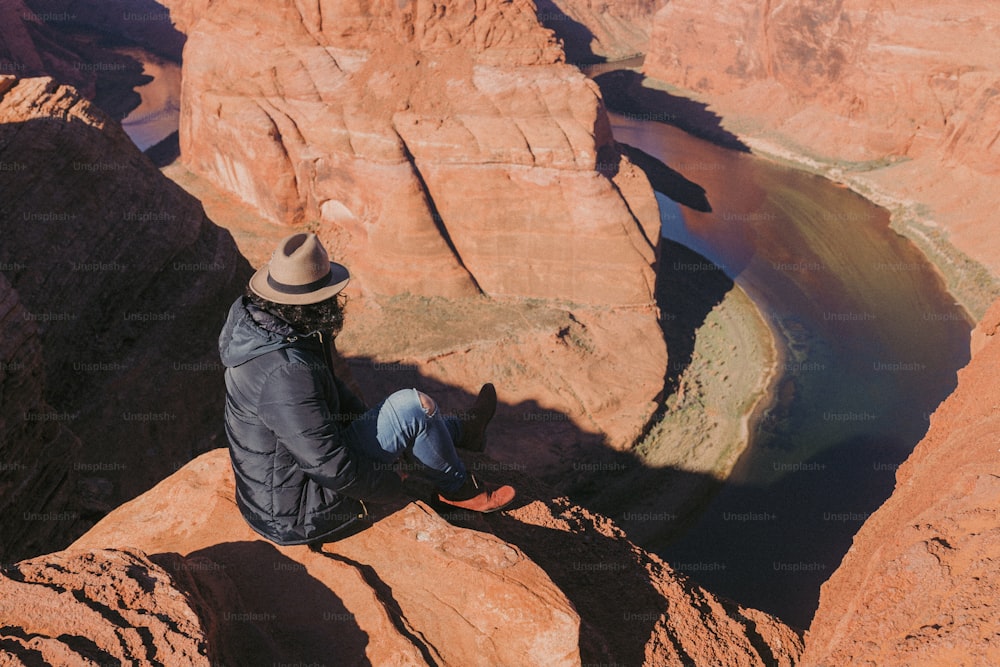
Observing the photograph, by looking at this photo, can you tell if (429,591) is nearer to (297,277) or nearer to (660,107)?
(297,277)

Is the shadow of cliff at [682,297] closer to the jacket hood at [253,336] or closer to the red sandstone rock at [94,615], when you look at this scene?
the jacket hood at [253,336]

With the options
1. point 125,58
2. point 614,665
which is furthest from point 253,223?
point 125,58

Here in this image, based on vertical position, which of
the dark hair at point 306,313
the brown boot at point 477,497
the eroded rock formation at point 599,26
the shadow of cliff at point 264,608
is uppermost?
the dark hair at point 306,313

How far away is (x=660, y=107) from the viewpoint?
49.8m

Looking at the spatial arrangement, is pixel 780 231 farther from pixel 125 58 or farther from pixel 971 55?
pixel 125 58

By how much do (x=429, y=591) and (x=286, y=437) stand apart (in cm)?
173

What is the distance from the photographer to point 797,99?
43250 mm

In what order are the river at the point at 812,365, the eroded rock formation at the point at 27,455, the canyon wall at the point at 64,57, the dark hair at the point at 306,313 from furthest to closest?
the canyon wall at the point at 64,57 < the river at the point at 812,365 < the eroded rock formation at the point at 27,455 < the dark hair at the point at 306,313

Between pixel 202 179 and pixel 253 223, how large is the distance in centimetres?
409

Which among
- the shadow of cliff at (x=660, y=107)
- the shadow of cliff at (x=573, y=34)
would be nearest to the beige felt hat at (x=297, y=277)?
the shadow of cliff at (x=660, y=107)

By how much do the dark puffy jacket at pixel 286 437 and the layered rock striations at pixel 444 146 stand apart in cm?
1616

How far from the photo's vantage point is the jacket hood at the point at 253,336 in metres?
4.77

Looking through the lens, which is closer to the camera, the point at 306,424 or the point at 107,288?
the point at 306,424

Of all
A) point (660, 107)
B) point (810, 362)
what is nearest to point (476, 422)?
point (810, 362)
